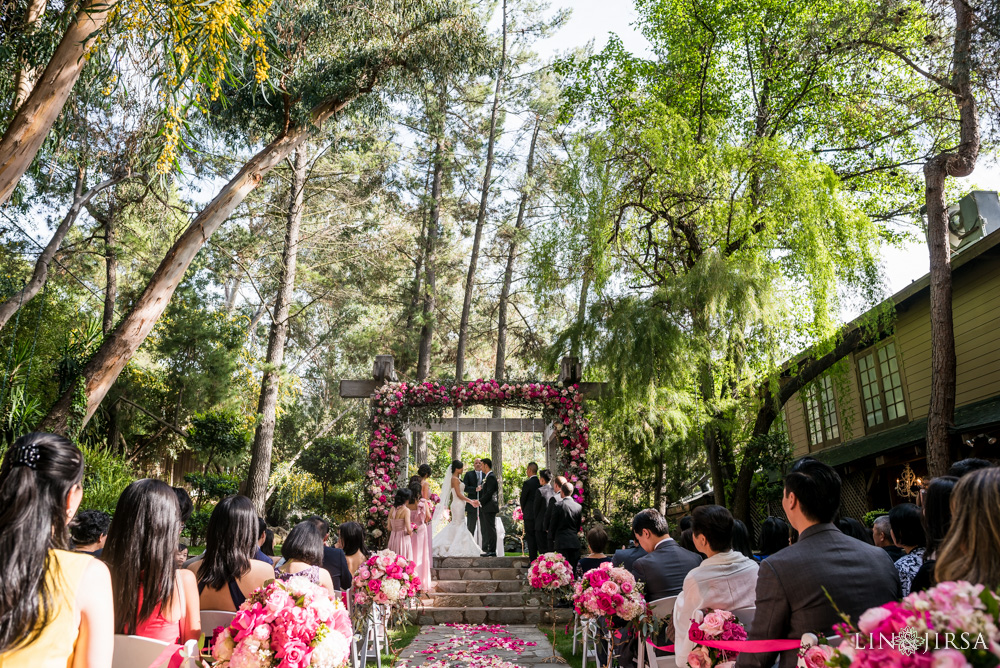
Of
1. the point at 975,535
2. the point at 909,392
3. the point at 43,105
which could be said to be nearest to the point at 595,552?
the point at 975,535

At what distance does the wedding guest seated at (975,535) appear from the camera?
176 centimetres

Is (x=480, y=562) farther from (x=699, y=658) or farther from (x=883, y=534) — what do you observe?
(x=699, y=658)

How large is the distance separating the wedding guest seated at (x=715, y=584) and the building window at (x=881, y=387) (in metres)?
10.9

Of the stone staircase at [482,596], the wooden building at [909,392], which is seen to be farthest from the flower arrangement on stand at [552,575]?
the wooden building at [909,392]

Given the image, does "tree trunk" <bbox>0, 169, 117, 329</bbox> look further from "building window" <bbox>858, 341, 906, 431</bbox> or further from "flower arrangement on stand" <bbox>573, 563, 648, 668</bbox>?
"building window" <bbox>858, 341, 906, 431</bbox>

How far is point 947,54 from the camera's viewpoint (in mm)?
10297

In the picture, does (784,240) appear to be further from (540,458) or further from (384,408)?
(540,458)

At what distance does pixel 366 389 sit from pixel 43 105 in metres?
7.90

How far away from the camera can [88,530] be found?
12.8ft

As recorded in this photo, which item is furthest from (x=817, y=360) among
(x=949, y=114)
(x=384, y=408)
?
(x=384, y=408)

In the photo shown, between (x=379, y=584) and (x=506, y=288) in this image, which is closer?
(x=379, y=584)

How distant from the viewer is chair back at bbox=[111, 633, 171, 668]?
242 cm

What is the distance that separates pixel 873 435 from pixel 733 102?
6.88m

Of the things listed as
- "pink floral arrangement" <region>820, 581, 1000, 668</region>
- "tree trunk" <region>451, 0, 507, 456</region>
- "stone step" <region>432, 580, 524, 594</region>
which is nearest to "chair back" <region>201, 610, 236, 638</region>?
"pink floral arrangement" <region>820, 581, 1000, 668</region>
